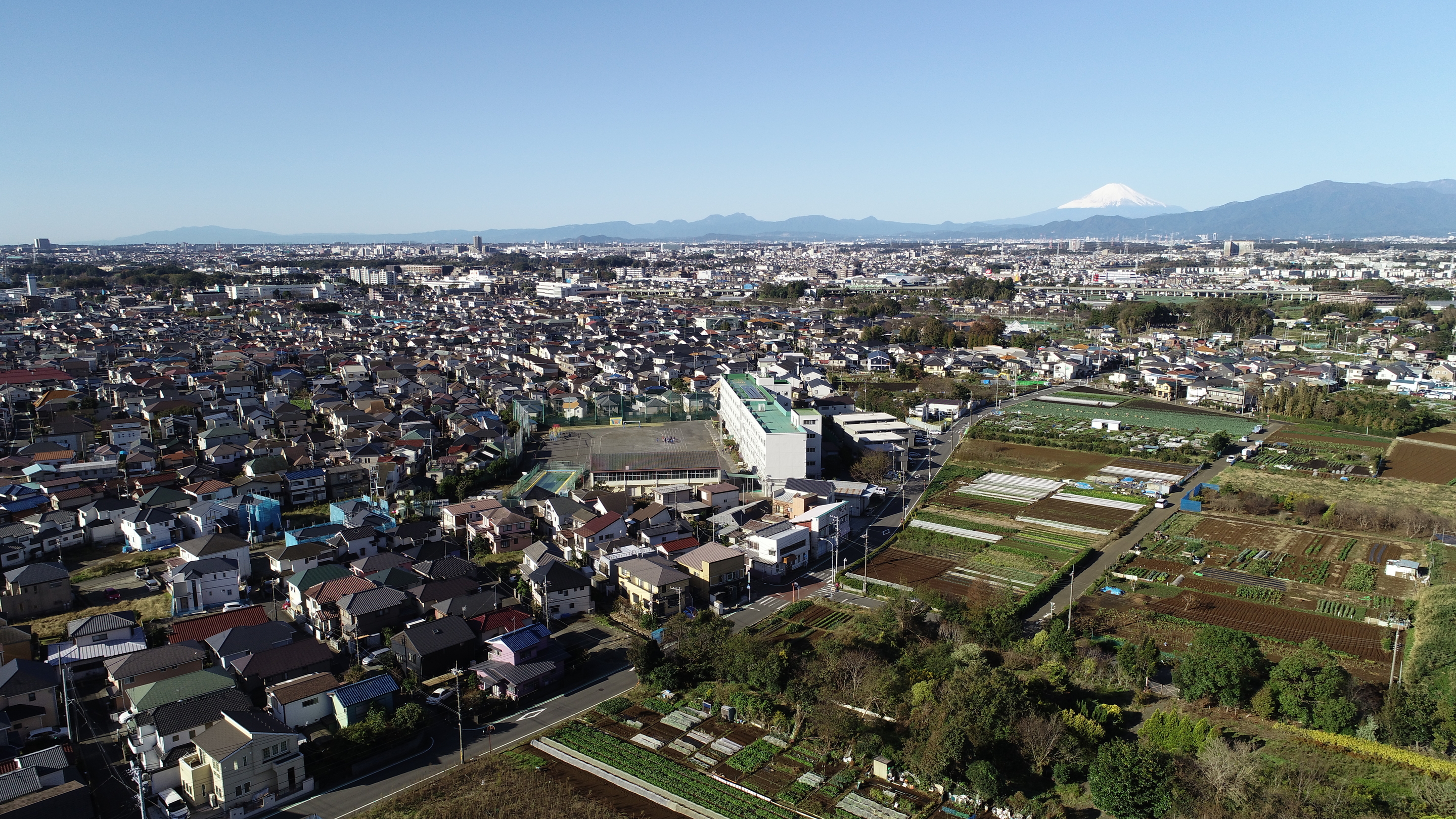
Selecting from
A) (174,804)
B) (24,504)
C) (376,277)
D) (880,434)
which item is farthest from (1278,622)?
(376,277)

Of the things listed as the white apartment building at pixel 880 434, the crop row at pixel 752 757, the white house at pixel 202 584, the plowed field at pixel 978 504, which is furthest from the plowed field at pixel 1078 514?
the white house at pixel 202 584

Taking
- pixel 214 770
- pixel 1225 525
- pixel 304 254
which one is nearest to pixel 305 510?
pixel 214 770

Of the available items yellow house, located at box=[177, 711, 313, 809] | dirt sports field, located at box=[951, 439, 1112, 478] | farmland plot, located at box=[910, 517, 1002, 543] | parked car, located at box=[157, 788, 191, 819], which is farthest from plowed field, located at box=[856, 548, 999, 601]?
parked car, located at box=[157, 788, 191, 819]

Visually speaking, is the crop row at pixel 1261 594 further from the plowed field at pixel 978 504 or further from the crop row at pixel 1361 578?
the plowed field at pixel 978 504

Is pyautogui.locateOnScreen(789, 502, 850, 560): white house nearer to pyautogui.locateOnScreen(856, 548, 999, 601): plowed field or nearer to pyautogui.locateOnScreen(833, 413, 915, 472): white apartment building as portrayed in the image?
pyautogui.locateOnScreen(856, 548, 999, 601): plowed field

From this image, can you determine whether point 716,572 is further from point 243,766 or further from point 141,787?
point 141,787

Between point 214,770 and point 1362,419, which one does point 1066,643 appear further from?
point 1362,419
